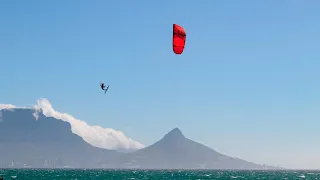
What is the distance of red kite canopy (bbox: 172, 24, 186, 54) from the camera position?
5138 cm

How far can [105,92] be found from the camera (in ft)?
167

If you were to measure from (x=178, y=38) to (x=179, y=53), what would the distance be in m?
2.00

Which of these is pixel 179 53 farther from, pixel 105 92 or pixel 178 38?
pixel 105 92

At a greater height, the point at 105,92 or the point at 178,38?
the point at 178,38

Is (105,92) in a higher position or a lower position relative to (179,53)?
lower

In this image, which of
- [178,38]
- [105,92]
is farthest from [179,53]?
[105,92]

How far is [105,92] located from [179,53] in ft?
24.4

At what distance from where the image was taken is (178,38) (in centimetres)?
5206

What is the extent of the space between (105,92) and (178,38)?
8271 mm

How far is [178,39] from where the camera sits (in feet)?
171

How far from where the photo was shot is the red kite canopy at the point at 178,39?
51375 mm

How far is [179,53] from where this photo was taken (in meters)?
50.7
